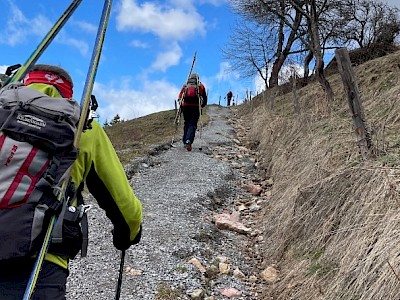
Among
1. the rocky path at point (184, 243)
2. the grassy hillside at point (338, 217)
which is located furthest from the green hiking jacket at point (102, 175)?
the rocky path at point (184, 243)

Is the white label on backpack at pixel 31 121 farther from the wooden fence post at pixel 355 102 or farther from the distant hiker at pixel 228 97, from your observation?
the distant hiker at pixel 228 97

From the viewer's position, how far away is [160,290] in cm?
459

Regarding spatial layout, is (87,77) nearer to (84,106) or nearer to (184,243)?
(84,106)

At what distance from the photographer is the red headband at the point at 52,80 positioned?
204cm

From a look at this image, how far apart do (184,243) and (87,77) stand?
391cm

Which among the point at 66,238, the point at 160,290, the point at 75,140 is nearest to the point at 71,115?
the point at 75,140

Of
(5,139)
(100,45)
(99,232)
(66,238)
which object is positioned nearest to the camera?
(5,139)

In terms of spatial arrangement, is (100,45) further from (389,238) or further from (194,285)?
(194,285)

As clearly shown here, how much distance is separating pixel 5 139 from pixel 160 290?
10.4ft

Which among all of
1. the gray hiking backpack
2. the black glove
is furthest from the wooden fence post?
the gray hiking backpack

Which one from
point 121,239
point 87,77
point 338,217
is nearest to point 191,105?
point 338,217

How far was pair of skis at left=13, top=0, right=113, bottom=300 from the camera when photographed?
5.83 feet

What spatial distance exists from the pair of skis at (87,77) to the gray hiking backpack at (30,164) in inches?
1.4

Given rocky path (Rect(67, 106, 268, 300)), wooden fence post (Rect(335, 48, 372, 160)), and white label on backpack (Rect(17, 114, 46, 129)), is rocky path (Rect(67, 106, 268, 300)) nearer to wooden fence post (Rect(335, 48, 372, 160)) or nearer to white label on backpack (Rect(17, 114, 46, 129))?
wooden fence post (Rect(335, 48, 372, 160))
